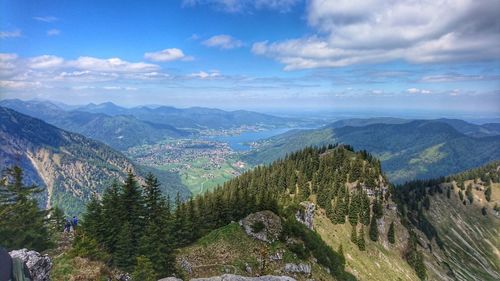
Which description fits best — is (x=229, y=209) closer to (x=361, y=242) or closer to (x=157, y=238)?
(x=157, y=238)

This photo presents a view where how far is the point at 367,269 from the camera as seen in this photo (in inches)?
4033

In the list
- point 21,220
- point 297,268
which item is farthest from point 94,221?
point 297,268

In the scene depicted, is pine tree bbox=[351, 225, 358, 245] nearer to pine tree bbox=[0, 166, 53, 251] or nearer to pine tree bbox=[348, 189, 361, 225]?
pine tree bbox=[348, 189, 361, 225]

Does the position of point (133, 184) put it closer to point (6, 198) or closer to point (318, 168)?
point (6, 198)

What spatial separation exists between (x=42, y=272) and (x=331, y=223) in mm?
101386

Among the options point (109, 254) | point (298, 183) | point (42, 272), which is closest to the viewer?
point (42, 272)

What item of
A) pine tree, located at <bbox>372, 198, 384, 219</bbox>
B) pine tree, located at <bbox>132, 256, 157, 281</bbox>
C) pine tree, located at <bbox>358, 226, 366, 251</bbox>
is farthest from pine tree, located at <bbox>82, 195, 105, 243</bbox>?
pine tree, located at <bbox>372, 198, 384, 219</bbox>

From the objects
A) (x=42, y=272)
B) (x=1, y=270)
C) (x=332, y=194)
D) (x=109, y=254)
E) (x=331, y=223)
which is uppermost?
(x=1, y=270)

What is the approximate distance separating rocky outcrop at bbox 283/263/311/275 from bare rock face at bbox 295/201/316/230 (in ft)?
135

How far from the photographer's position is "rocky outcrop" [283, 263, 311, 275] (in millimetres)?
55112

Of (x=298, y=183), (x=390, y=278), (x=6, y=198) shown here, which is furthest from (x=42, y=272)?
(x=298, y=183)

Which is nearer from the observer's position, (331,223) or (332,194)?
(331,223)

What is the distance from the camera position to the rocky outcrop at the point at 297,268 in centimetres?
5511

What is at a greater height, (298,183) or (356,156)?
(356,156)
